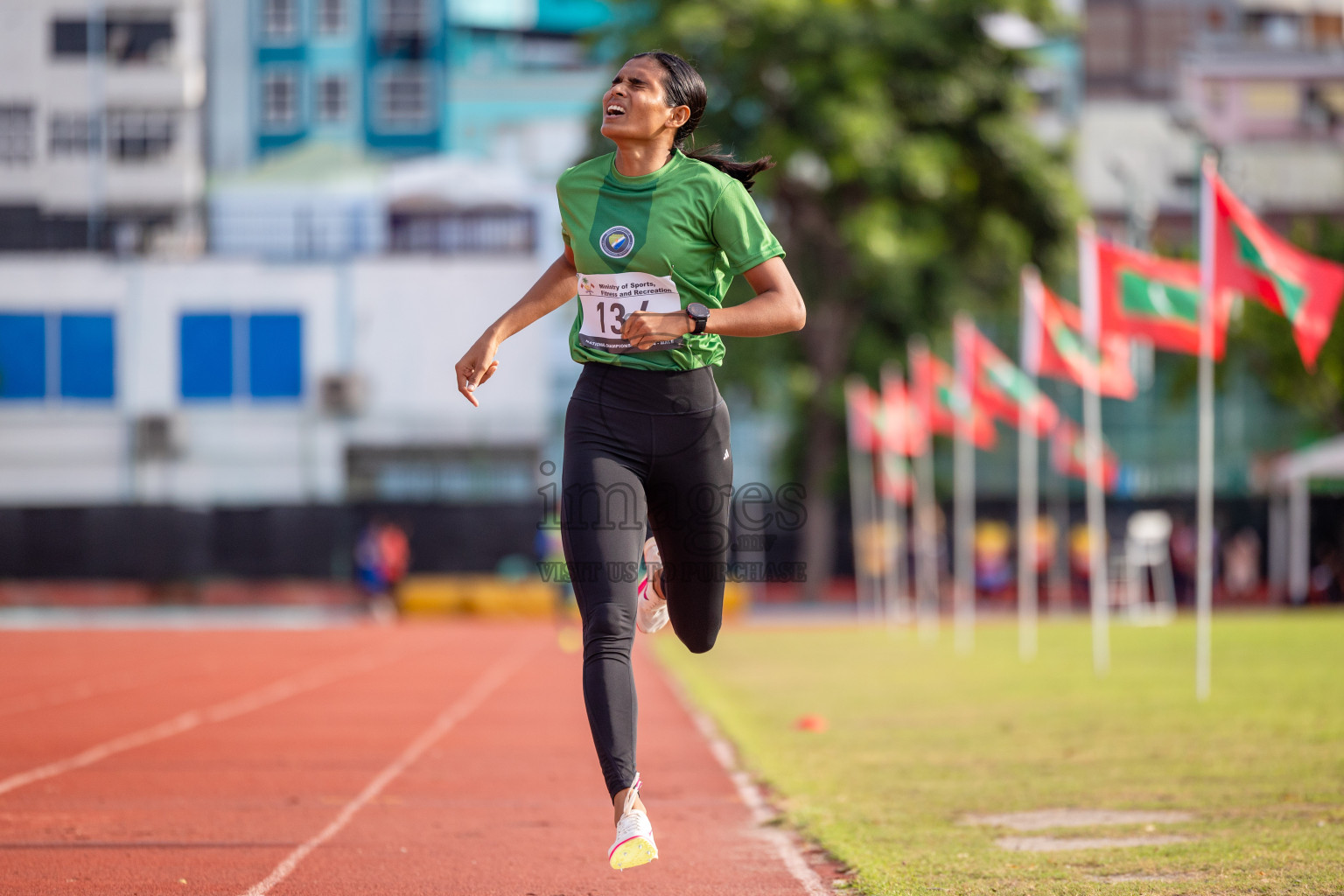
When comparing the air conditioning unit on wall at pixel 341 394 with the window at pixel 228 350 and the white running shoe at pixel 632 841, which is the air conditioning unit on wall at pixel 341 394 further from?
the white running shoe at pixel 632 841

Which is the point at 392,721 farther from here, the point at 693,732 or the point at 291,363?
the point at 291,363

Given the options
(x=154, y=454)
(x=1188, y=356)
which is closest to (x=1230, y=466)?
(x=1188, y=356)

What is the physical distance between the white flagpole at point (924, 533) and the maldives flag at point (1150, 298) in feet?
32.0

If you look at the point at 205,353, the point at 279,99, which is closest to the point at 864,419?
the point at 205,353

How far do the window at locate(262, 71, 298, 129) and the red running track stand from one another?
127ft

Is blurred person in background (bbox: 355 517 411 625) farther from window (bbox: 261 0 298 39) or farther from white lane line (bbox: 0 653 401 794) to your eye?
window (bbox: 261 0 298 39)

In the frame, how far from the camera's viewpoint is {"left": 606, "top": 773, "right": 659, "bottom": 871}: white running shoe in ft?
15.3

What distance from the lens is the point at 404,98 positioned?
5566 centimetres

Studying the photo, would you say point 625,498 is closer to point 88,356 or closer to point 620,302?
point 620,302

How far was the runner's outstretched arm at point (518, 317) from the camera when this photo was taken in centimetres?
510

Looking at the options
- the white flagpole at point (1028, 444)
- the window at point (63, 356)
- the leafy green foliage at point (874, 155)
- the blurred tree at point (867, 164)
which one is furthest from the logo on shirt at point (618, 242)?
the window at point (63, 356)

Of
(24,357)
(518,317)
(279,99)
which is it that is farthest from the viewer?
(279,99)

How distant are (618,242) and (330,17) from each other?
171ft

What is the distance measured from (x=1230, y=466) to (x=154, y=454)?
28198mm
